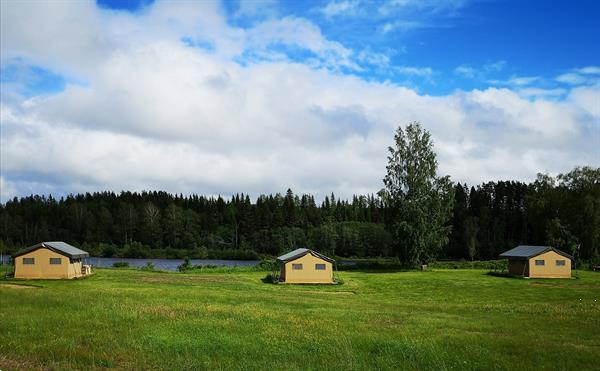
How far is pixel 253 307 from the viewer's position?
36.4 metres

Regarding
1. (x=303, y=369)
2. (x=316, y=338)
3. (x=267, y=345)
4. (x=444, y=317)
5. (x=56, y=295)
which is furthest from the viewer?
(x=56, y=295)

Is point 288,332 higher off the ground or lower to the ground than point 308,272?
higher

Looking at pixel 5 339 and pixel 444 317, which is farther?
pixel 444 317

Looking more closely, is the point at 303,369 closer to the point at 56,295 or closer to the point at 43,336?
the point at 43,336

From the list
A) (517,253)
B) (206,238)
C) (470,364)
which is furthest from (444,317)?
(206,238)

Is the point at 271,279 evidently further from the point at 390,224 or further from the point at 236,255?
the point at 236,255

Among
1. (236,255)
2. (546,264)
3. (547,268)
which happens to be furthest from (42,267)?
(236,255)

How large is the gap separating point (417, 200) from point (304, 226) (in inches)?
3544

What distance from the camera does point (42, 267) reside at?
63312 millimetres

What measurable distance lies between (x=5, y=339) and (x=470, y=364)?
18945mm

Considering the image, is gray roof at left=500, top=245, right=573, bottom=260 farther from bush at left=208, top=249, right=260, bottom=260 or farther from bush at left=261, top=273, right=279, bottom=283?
bush at left=208, top=249, right=260, bottom=260

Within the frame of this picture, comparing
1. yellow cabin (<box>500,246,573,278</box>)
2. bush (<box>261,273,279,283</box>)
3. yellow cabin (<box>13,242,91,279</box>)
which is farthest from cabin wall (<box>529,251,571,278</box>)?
yellow cabin (<box>13,242,91,279</box>)

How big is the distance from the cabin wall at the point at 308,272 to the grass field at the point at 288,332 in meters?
18.3

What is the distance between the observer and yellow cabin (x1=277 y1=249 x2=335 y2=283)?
6378 centimetres
